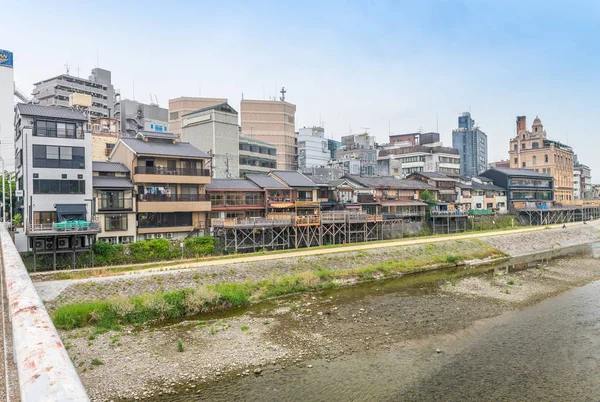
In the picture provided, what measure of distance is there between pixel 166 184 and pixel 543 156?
102 meters

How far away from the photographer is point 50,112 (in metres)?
38.7

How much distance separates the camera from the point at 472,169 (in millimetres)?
136750

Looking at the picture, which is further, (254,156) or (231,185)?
(254,156)

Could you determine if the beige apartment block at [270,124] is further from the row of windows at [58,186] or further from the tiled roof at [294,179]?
the row of windows at [58,186]

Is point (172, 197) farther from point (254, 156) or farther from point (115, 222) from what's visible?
point (254, 156)

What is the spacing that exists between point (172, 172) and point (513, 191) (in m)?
76.7

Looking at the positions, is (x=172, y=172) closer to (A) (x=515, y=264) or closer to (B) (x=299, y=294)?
(B) (x=299, y=294)

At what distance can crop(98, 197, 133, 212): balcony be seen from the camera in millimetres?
40844

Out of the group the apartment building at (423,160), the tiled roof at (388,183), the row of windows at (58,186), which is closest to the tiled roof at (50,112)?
the row of windows at (58,186)

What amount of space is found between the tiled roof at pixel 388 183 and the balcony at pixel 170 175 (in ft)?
92.7

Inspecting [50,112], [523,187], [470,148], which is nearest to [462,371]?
[50,112]

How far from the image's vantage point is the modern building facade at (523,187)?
9044cm

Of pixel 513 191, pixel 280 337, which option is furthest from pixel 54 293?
pixel 513 191

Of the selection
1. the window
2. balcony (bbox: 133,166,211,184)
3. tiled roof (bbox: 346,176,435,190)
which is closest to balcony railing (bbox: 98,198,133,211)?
the window
